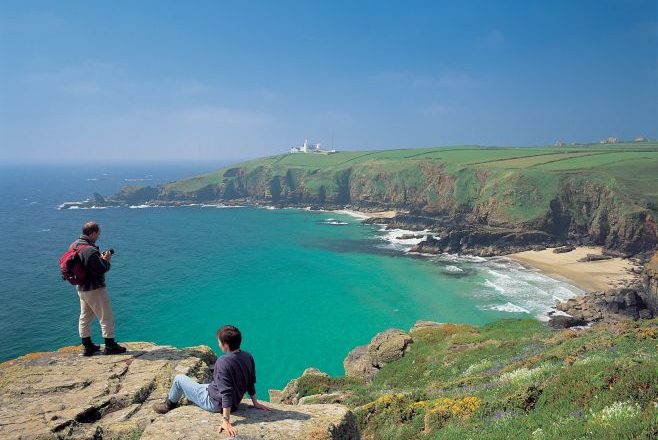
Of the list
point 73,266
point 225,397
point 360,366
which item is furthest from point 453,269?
point 225,397

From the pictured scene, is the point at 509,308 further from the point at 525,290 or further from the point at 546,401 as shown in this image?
the point at 546,401

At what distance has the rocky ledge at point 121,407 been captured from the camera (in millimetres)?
7465

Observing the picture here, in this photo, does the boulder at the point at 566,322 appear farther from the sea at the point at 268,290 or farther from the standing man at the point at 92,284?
the standing man at the point at 92,284

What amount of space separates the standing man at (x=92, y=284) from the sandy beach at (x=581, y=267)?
71.1 m

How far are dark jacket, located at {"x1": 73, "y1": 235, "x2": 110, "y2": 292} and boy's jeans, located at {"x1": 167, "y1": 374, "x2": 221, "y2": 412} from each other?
4.66 metres

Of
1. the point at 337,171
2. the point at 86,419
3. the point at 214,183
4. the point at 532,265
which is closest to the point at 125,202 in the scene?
the point at 214,183

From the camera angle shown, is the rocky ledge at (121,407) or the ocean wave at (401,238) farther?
the ocean wave at (401,238)

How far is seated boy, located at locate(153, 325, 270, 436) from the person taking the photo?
24.9 feet

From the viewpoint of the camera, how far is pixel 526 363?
50.3 feet

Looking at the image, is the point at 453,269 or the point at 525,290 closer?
the point at 525,290

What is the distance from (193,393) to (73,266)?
5.61 m

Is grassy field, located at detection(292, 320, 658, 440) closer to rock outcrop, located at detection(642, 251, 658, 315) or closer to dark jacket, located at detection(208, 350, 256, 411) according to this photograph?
dark jacket, located at detection(208, 350, 256, 411)

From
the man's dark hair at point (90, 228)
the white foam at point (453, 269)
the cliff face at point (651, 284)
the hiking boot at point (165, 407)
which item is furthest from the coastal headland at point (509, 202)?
the man's dark hair at point (90, 228)

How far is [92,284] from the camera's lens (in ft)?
37.5
